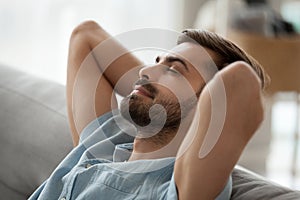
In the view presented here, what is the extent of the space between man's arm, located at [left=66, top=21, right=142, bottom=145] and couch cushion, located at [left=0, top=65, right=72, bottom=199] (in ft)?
0.28

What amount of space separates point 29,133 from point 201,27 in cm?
210

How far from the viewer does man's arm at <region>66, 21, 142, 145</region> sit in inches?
66.7

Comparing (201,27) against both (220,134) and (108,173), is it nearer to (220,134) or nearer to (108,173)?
(108,173)

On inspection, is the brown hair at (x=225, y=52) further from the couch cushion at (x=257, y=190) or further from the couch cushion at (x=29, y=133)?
the couch cushion at (x=29, y=133)

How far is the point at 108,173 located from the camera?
146cm

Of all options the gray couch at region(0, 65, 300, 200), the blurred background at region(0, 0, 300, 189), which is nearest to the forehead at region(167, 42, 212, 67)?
the gray couch at region(0, 65, 300, 200)

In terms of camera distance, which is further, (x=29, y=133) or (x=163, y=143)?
(x=29, y=133)

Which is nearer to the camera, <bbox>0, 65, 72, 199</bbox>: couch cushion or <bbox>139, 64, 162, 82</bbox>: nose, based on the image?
<bbox>139, 64, 162, 82</bbox>: nose

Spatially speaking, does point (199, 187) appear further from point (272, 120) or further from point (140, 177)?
point (272, 120)

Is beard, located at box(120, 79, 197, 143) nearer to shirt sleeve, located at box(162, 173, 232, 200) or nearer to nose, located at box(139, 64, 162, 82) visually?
nose, located at box(139, 64, 162, 82)

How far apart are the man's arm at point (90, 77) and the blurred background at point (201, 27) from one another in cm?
135

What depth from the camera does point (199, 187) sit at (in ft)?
4.02

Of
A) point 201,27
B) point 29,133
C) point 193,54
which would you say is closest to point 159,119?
point 193,54

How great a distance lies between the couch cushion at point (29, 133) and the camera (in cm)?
175
